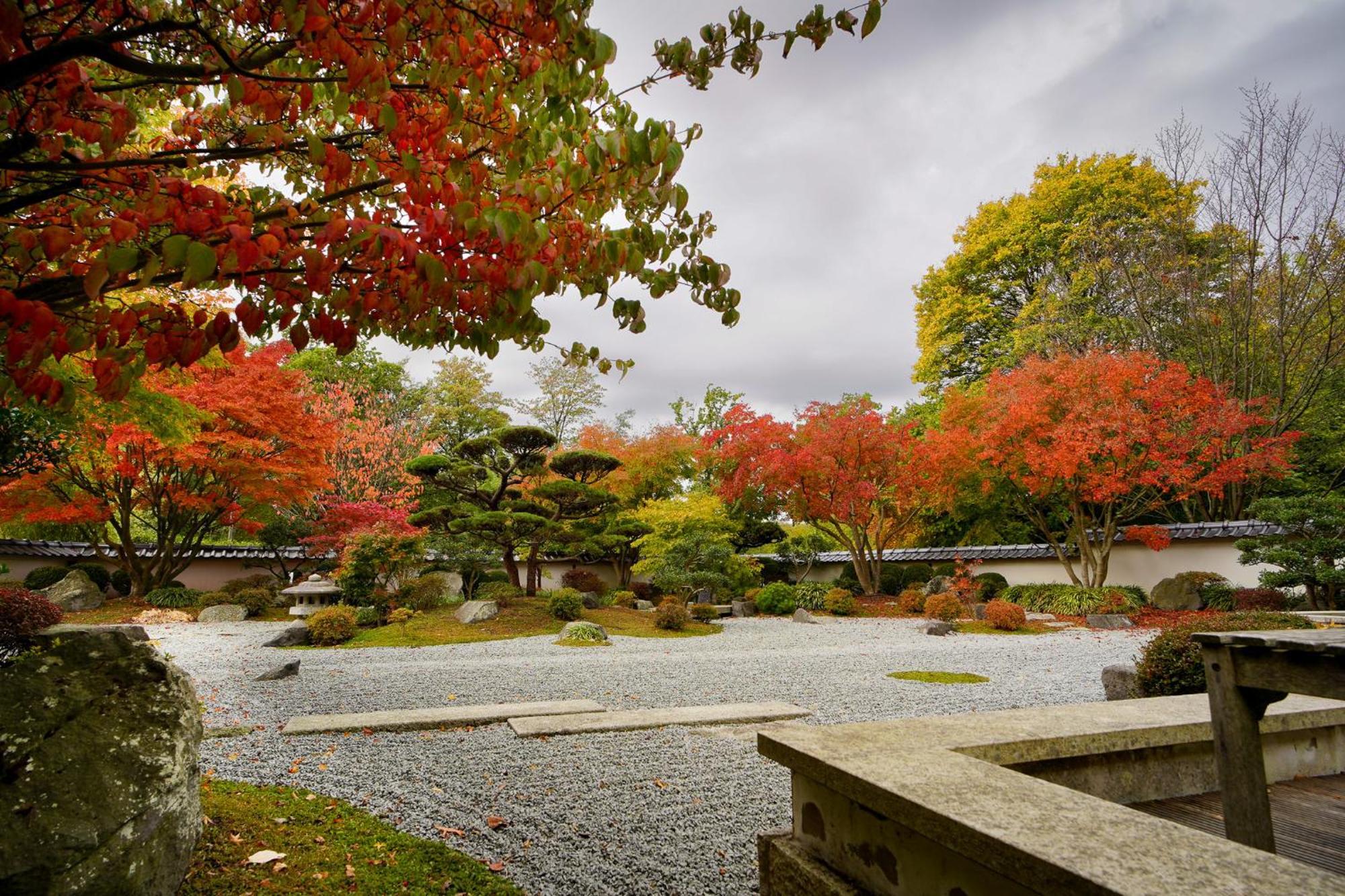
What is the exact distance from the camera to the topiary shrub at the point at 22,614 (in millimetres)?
5598

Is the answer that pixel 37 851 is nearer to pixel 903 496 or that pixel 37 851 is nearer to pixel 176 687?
pixel 176 687

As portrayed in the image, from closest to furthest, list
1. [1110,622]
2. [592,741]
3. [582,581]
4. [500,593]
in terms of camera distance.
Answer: [592,741] → [1110,622] → [500,593] → [582,581]

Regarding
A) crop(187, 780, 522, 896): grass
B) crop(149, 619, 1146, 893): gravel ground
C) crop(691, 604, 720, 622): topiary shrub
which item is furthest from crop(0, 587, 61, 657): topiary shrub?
crop(691, 604, 720, 622): topiary shrub

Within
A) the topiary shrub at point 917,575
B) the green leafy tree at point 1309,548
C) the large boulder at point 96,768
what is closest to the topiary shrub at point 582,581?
the topiary shrub at point 917,575

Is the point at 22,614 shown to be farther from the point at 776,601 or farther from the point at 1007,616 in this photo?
the point at 1007,616

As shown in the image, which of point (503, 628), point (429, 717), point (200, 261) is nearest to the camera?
point (200, 261)

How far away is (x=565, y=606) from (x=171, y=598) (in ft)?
26.8

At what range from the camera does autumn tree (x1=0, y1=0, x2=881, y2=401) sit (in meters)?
1.65

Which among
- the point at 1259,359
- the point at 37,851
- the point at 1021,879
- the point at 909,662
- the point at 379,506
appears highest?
the point at 1259,359

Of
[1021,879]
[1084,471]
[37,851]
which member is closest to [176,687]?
[37,851]

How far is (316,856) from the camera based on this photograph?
2.44 m

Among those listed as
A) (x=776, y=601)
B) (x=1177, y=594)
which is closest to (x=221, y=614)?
(x=776, y=601)

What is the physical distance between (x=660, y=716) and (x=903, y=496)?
11.4 metres

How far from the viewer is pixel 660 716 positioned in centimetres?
466
